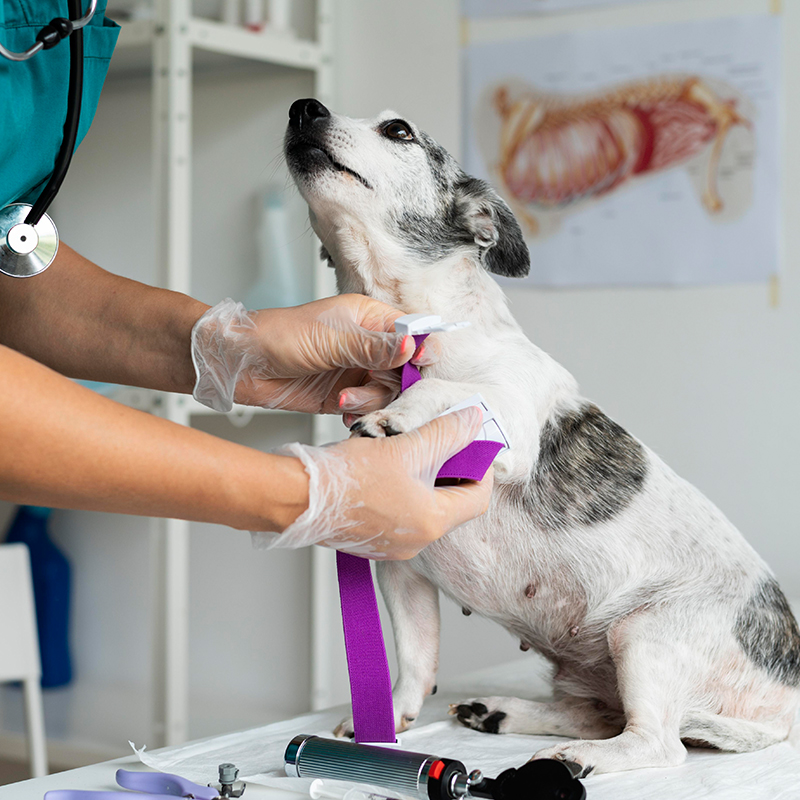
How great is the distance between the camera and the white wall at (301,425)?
2.05 meters

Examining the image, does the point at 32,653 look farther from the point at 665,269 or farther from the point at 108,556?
the point at 665,269

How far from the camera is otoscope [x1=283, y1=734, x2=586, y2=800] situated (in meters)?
0.78

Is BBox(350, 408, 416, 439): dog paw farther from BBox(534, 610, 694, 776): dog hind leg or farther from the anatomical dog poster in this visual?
the anatomical dog poster

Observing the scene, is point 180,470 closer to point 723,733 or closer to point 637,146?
point 723,733

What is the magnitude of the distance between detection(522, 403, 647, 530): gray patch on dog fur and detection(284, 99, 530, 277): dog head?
24 centimetres

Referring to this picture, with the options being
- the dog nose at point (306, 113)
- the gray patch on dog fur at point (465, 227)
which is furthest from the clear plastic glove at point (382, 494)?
the dog nose at point (306, 113)

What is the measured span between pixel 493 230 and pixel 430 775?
688mm

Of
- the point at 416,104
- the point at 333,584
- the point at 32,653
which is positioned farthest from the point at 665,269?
the point at 32,653

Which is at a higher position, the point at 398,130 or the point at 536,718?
the point at 398,130

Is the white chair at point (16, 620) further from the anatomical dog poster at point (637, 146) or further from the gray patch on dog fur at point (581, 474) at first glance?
the anatomical dog poster at point (637, 146)

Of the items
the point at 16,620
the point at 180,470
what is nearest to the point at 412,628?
the point at 180,470

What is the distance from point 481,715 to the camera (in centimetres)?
113

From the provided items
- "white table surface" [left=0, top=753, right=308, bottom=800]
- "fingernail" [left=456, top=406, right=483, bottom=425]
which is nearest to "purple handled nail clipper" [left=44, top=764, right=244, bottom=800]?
"white table surface" [left=0, top=753, right=308, bottom=800]

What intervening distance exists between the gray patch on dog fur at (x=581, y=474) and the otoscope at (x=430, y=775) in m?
0.35
